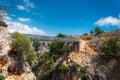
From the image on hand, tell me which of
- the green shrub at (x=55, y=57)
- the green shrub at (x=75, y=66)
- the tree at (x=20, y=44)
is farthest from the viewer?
the green shrub at (x=55, y=57)

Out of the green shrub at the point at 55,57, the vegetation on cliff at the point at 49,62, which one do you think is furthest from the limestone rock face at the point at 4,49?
the green shrub at the point at 55,57

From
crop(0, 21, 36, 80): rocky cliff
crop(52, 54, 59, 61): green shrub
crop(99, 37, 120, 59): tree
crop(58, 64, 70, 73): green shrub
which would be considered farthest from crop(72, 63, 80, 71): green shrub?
crop(0, 21, 36, 80): rocky cliff

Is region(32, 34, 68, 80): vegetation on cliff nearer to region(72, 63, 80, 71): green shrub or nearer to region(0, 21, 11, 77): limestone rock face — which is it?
region(72, 63, 80, 71): green shrub

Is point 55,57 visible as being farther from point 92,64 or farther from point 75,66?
point 92,64

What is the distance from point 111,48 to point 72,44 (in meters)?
22.0

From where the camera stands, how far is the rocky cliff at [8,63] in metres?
52.1

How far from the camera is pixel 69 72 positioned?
282 feet

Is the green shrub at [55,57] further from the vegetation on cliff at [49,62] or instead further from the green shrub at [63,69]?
the green shrub at [63,69]

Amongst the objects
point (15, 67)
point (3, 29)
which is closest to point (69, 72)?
point (15, 67)

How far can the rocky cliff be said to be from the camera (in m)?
52.1

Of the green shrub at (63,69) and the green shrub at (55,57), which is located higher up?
the green shrub at (55,57)

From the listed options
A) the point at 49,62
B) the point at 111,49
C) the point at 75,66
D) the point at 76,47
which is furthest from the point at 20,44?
the point at 111,49

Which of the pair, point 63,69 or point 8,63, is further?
point 63,69

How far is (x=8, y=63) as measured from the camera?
53.7 meters
